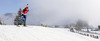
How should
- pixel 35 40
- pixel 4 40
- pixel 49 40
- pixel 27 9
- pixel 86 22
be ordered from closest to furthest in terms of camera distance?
pixel 4 40
pixel 35 40
pixel 49 40
pixel 27 9
pixel 86 22

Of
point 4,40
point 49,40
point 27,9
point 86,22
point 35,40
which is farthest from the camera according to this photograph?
point 86,22

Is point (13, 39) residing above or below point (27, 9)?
below

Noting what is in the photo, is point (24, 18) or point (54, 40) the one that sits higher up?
point (24, 18)

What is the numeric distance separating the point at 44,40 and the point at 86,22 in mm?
153056

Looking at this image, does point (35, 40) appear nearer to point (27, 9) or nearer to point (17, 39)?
point (17, 39)

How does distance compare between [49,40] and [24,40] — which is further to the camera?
[49,40]

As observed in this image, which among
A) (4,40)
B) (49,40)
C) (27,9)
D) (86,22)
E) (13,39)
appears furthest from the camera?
(86,22)

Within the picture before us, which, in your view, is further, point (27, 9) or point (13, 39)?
point (27, 9)

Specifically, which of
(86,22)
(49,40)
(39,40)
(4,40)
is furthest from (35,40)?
(86,22)

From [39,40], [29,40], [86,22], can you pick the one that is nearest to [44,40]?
[39,40]

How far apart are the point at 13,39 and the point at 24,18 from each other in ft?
26.4

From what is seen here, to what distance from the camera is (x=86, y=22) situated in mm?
158750

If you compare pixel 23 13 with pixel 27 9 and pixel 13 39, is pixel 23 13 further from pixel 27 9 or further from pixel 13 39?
pixel 13 39

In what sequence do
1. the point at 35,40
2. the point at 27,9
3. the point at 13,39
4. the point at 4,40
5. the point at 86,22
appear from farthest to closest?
the point at 86,22 → the point at 27,9 → the point at 35,40 → the point at 13,39 → the point at 4,40
